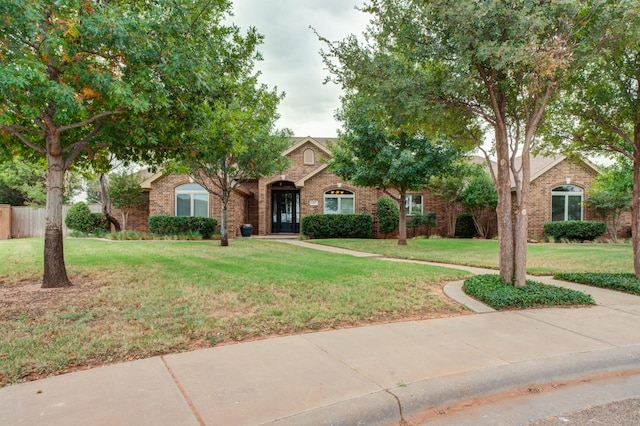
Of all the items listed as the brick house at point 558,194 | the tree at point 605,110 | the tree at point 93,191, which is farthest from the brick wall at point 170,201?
the tree at point 93,191

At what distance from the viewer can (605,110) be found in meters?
8.17

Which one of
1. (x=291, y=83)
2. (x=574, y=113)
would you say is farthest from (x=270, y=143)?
(x=574, y=113)

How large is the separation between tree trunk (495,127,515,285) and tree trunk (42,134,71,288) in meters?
7.71

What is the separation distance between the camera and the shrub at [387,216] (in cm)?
2088

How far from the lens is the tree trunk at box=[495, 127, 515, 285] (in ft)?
22.8

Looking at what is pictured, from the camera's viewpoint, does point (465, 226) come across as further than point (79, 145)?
Yes

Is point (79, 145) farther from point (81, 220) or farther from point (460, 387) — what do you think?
point (81, 220)

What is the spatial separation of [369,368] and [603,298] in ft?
17.8

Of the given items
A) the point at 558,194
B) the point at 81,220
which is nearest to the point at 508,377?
the point at 558,194

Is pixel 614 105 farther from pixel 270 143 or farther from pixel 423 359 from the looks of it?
pixel 270 143

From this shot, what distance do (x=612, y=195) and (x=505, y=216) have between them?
15553 millimetres

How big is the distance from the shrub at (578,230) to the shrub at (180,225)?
1695 cm

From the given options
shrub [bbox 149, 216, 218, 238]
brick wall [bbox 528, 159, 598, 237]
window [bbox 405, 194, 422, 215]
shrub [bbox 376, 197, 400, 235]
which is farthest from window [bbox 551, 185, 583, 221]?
shrub [bbox 149, 216, 218, 238]

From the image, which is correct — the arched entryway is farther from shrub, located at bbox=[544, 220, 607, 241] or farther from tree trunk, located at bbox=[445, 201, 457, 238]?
shrub, located at bbox=[544, 220, 607, 241]
